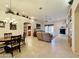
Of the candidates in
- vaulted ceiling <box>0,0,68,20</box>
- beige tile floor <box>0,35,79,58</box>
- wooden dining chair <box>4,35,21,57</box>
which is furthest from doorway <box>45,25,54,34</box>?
wooden dining chair <box>4,35,21,57</box>

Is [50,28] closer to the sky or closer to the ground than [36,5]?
closer to the ground

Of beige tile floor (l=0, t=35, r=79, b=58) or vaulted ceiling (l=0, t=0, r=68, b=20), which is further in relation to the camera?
vaulted ceiling (l=0, t=0, r=68, b=20)

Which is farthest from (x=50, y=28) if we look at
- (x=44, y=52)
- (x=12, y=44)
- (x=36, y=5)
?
(x=12, y=44)

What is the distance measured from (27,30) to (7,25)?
6.59m

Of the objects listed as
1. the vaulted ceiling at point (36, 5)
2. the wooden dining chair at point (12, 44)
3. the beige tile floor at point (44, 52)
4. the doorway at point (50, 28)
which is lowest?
the beige tile floor at point (44, 52)

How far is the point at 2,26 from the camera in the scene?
6262 mm

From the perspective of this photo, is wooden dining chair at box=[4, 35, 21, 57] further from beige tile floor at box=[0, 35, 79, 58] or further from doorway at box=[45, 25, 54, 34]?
doorway at box=[45, 25, 54, 34]

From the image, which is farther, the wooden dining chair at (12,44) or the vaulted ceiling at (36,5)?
the vaulted ceiling at (36,5)

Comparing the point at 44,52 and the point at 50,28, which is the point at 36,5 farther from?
the point at 50,28

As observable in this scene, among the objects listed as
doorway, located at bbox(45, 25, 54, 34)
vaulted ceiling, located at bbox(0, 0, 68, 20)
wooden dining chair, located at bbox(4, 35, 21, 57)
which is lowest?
wooden dining chair, located at bbox(4, 35, 21, 57)

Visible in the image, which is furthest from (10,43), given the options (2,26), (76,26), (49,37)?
(49,37)

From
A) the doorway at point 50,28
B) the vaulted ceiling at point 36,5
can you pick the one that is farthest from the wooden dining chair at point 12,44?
the doorway at point 50,28

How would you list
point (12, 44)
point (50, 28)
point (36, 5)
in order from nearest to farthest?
point (12, 44) < point (36, 5) < point (50, 28)

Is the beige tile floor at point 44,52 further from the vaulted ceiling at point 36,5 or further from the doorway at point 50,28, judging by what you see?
the doorway at point 50,28
